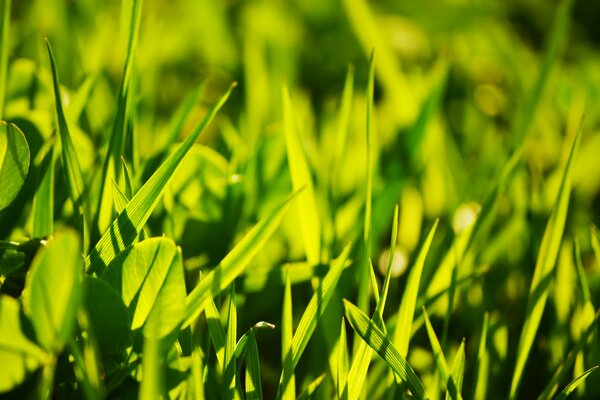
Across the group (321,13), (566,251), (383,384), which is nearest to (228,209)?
(383,384)

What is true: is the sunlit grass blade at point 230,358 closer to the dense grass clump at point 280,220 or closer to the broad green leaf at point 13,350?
the dense grass clump at point 280,220

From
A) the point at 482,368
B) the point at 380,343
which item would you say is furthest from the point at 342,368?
the point at 482,368

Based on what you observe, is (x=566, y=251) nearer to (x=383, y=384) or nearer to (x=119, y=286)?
(x=383, y=384)

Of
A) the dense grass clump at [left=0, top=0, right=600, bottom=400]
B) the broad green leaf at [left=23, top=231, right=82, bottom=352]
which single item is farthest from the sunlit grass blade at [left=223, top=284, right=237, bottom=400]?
the broad green leaf at [left=23, top=231, right=82, bottom=352]

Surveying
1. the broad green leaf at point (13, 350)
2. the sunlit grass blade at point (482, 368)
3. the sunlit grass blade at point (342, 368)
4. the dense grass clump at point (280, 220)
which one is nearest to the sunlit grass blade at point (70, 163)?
the dense grass clump at point (280, 220)

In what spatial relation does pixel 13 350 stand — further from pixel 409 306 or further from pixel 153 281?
pixel 409 306

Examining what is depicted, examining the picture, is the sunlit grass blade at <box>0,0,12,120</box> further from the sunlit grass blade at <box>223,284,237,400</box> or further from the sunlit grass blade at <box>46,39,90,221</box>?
the sunlit grass blade at <box>223,284,237,400</box>
